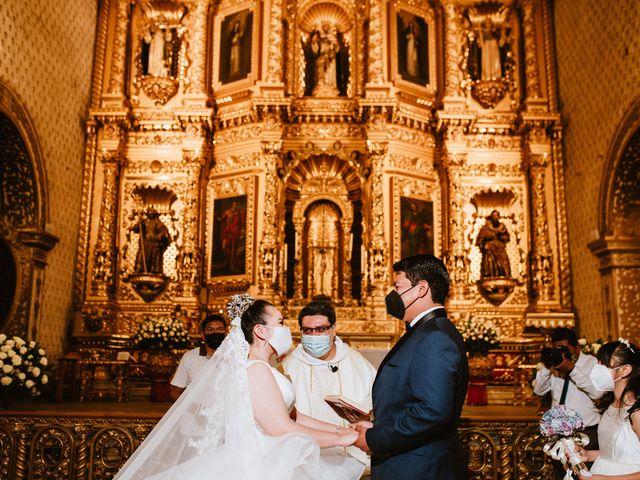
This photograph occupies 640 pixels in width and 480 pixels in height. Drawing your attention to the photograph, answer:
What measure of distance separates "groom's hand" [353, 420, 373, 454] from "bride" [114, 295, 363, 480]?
0.18 ft

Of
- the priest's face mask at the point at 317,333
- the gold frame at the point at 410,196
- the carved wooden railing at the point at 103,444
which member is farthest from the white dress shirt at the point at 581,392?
the gold frame at the point at 410,196

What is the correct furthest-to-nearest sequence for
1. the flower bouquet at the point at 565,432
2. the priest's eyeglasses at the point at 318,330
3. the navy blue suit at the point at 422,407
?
the priest's eyeglasses at the point at 318,330 < the flower bouquet at the point at 565,432 < the navy blue suit at the point at 422,407

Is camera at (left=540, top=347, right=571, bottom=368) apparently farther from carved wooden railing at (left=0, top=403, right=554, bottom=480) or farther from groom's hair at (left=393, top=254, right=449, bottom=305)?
groom's hair at (left=393, top=254, right=449, bottom=305)

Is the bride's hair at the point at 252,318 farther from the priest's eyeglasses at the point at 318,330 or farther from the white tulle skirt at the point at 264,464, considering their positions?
the priest's eyeglasses at the point at 318,330

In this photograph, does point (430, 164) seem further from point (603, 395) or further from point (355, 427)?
point (355, 427)

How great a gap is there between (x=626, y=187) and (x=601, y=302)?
2.15 meters

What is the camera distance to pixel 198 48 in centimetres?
1396

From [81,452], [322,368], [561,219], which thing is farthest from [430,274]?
[561,219]

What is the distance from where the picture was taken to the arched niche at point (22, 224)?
424 inches

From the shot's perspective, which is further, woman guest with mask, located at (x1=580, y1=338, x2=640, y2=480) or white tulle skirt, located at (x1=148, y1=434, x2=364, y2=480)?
woman guest with mask, located at (x1=580, y1=338, x2=640, y2=480)

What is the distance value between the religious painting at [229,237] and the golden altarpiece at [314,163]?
1.3 inches

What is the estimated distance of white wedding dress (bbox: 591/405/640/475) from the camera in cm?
415

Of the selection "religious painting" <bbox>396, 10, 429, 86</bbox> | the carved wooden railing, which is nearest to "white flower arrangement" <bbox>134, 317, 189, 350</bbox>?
the carved wooden railing

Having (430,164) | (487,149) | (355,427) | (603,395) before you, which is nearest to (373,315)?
(430,164)
